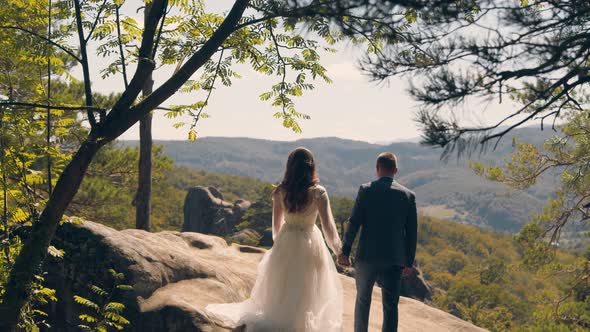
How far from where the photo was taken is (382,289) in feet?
20.2

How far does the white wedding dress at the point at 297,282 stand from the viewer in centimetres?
632

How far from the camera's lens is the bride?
6242mm

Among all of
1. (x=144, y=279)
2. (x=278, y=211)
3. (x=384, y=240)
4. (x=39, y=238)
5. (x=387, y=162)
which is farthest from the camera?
(x=144, y=279)

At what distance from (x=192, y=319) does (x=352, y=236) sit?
2.20 m

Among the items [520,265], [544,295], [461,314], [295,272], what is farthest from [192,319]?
[461,314]

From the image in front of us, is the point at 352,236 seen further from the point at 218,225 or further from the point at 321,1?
the point at 218,225

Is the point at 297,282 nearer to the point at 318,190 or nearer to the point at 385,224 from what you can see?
the point at 318,190

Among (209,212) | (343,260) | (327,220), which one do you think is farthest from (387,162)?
(209,212)

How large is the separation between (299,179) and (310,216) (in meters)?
0.55

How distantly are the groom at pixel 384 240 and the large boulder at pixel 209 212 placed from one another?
3798 centimetres

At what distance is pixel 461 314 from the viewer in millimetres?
38594

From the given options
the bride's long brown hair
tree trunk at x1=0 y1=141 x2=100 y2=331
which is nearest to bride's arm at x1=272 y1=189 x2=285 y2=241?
the bride's long brown hair

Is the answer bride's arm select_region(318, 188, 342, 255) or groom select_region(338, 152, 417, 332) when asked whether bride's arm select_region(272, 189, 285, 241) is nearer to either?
bride's arm select_region(318, 188, 342, 255)

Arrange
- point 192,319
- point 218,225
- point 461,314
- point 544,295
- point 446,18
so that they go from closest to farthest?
point 446,18
point 192,319
point 544,295
point 461,314
point 218,225
